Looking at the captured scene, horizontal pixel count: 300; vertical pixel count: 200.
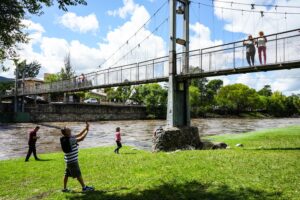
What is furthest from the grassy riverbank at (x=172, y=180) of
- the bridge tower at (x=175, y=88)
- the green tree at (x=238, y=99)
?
the green tree at (x=238, y=99)

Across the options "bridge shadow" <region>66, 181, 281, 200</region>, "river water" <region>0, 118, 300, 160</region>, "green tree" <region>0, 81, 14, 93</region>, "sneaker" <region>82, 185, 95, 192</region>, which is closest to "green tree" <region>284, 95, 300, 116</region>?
"river water" <region>0, 118, 300, 160</region>

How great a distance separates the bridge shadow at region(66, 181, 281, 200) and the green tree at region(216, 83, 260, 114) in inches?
3741

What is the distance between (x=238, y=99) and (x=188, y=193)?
3943 inches

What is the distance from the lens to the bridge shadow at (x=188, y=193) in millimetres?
6645

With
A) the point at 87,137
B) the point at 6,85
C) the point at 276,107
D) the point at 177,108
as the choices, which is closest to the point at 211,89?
the point at 276,107

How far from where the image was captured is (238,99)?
103062 mm

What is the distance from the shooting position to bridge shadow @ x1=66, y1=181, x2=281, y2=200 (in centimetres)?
664

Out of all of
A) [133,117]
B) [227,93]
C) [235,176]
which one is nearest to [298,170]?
[235,176]

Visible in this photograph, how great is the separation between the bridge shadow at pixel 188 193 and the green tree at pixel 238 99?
95.0 metres

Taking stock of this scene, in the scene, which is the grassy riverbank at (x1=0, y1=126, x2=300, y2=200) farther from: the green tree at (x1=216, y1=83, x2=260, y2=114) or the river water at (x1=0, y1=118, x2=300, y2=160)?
the green tree at (x1=216, y1=83, x2=260, y2=114)

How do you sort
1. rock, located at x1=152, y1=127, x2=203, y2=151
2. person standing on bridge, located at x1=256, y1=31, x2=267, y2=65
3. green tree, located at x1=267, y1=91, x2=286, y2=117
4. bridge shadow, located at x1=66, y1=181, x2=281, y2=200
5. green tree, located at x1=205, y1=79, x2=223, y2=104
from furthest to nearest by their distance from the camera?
green tree, located at x1=267, y1=91, x2=286, y2=117 → green tree, located at x1=205, y1=79, x2=223, y2=104 → rock, located at x1=152, y1=127, x2=203, y2=151 → person standing on bridge, located at x1=256, y1=31, x2=267, y2=65 → bridge shadow, located at x1=66, y1=181, x2=281, y2=200

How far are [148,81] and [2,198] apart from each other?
48.5 ft

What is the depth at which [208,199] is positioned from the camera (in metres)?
6.57

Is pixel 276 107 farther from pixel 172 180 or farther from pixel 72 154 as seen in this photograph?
pixel 72 154
